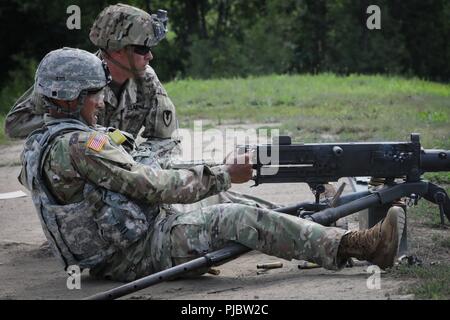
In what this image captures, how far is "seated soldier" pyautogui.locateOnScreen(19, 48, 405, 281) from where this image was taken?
604cm

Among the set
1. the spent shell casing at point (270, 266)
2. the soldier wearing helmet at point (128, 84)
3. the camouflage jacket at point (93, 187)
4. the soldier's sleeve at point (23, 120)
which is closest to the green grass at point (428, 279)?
the spent shell casing at point (270, 266)

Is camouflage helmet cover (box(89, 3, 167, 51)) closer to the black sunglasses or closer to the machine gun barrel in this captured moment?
the black sunglasses

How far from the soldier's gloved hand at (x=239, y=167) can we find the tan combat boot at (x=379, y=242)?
0.70 m

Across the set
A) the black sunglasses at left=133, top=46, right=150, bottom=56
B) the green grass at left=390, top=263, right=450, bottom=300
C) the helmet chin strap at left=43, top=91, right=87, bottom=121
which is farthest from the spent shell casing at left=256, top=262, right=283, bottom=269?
the black sunglasses at left=133, top=46, right=150, bottom=56

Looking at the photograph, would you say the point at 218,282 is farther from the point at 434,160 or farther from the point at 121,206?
the point at 434,160

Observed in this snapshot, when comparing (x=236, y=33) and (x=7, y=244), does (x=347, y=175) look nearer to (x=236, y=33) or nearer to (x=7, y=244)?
(x=7, y=244)

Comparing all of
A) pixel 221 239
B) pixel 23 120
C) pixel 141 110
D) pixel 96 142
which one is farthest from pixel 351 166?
pixel 23 120

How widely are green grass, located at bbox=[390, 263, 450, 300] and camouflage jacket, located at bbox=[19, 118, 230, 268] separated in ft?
3.75

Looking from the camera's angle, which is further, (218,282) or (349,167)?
(349,167)

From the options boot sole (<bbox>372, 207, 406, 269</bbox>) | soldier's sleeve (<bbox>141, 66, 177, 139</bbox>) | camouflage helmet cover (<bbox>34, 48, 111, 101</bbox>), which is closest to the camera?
boot sole (<bbox>372, 207, 406, 269</bbox>)

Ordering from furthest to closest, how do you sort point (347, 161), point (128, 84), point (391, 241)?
point (128, 84)
point (347, 161)
point (391, 241)

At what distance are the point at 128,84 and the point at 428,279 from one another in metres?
2.75

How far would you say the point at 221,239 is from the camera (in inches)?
246

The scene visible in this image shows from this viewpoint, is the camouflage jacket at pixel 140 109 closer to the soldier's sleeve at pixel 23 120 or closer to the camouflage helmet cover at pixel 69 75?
the soldier's sleeve at pixel 23 120
